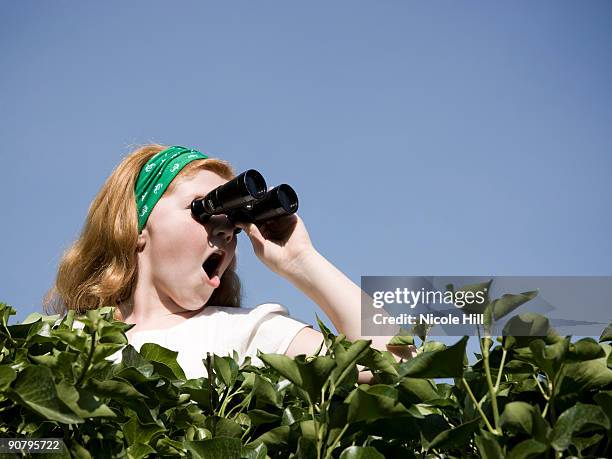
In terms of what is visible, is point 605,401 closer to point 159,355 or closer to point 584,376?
point 584,376

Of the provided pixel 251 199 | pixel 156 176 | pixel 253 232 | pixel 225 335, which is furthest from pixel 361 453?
pixel 156 176

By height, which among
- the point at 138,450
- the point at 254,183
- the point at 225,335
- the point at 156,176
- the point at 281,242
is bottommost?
the point at 138,450

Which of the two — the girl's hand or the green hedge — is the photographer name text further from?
the girl's hand

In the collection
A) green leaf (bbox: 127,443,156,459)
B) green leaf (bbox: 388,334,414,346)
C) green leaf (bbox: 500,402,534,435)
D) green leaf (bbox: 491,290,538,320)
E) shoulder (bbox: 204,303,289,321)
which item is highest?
shoulder (bbox: 204,303,289,321)

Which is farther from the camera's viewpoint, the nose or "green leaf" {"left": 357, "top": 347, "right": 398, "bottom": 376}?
the nose

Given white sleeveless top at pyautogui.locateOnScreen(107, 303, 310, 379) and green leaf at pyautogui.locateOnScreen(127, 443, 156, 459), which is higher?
white sleeveless top at pyautogui.locateOnScreen(107, 303, 310, 379)

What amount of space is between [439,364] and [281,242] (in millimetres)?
1668

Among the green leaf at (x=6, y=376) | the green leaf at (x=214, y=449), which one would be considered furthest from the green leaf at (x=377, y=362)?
the green leaf at (x=6, y=376)

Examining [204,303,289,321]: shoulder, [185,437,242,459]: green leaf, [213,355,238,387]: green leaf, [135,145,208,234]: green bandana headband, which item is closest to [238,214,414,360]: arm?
[204,303,289,321]: shoulder

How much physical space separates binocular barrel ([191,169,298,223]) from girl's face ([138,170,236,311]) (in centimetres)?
8

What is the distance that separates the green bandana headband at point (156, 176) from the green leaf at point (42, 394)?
1834 millimetres

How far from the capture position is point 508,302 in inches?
Answer: 17.5

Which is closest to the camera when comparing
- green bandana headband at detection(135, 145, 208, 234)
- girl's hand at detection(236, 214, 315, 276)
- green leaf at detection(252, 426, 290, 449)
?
green leaf at detection(252, 426, 290, 449)

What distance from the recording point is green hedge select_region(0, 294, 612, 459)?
0.39 meters
